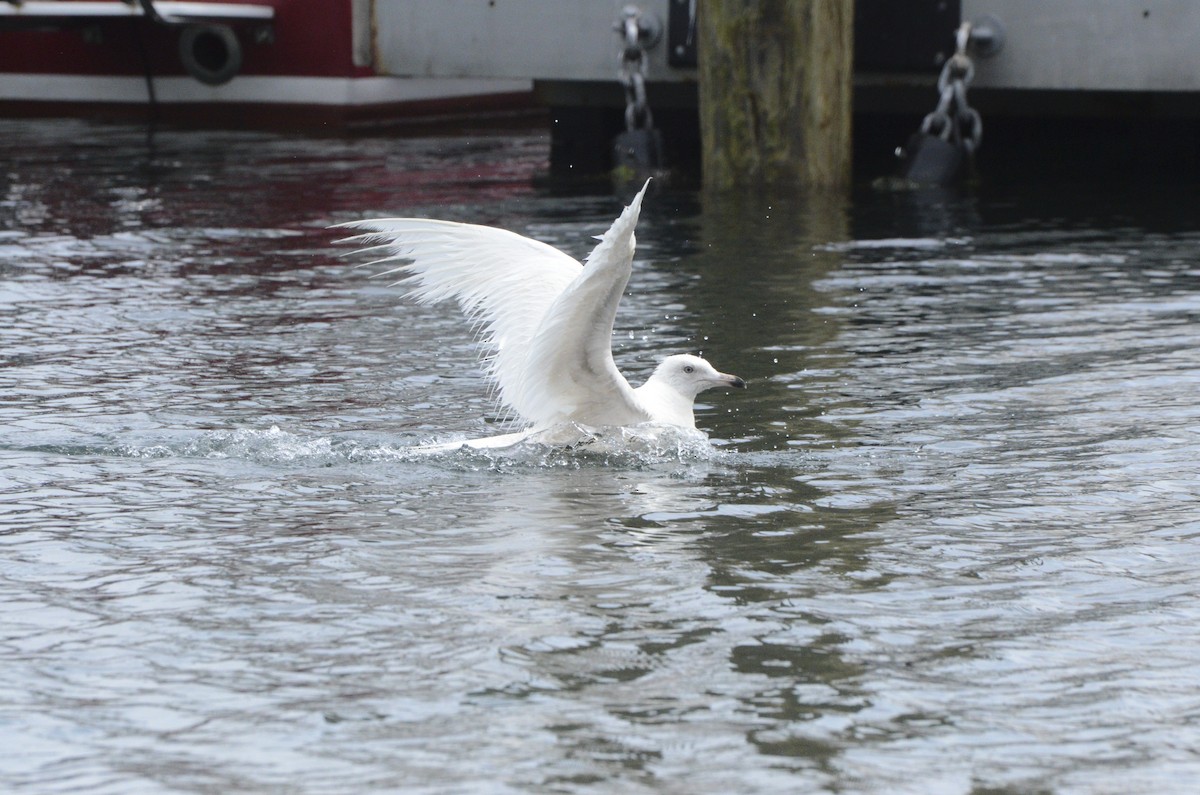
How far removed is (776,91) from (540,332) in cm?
790

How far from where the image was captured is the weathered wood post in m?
14.5

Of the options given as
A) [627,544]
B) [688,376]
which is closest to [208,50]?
[688,376]

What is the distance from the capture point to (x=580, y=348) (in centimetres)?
743

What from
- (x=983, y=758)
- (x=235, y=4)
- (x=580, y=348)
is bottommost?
(x=983, y=758)

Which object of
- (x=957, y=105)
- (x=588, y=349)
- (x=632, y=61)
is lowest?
(x=588, y=349)

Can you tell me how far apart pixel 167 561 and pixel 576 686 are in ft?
5.78

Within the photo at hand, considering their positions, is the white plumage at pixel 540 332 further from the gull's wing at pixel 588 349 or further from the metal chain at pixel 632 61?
the metal chain at pixel 632 61

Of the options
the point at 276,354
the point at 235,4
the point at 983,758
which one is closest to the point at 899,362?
the point at 276,354

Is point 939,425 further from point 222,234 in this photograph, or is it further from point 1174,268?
point 222,234

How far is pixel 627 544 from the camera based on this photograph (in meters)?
6.41

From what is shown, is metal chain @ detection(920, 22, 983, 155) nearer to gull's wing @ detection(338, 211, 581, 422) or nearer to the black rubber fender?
gull's wing @ detection(338, 211, 581, 422)

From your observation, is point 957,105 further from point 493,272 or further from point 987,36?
point 493,272

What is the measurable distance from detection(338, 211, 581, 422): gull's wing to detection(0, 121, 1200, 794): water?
466mm

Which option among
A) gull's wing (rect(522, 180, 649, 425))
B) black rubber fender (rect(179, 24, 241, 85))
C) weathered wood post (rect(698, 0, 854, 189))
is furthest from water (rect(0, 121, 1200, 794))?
black rubber fender (rect(179, 24, 241, 85))
